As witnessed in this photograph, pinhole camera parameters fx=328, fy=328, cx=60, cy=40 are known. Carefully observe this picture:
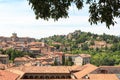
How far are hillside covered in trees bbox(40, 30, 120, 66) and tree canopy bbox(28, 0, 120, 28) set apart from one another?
77012mm

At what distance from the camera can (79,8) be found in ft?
27.6

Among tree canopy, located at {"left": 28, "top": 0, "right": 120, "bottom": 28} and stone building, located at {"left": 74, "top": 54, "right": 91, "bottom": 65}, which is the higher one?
tree canopy, located at {"left": 28, "top": 0, "right": 120, "bottom": 28}

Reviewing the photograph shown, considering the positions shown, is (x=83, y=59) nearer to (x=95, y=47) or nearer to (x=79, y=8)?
(x=95, y=47)

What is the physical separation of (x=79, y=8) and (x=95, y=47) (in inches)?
4903

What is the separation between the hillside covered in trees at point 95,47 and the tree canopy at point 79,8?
77.0 m

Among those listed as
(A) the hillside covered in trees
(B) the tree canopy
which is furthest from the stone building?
(B) the tree canopy

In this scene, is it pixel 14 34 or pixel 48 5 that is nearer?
pixel 48 5

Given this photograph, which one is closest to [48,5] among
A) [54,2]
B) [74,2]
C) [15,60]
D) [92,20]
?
[54,2]

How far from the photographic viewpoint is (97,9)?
27.6 feet

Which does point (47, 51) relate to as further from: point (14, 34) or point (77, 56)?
point (14, 34)

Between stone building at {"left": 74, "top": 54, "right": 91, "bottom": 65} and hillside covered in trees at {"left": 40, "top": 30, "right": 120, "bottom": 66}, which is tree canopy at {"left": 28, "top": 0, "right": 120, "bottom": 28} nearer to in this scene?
hillside covered in trees at {"left": 40, "top": 30, "right": 120, "bottom": 66}

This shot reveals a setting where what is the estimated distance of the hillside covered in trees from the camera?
3520 inches

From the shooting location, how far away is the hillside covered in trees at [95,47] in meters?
89.4

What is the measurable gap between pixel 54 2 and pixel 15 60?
75087 millimetres
